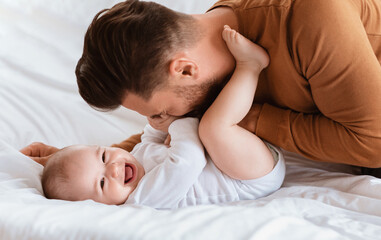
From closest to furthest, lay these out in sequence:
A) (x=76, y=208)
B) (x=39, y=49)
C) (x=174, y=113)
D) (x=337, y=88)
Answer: (x=76, y=208) < (x=337, y=88) < (x=174, y=113) < (x=39, y=49)

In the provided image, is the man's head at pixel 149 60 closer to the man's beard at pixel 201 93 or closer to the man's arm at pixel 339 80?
the man's beard at pixel 201 93

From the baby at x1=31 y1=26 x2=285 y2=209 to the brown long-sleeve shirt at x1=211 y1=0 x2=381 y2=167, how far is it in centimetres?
6

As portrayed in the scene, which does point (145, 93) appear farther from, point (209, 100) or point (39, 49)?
point (39, 49)

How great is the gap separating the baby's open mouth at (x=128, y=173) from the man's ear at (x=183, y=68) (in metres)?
0.29

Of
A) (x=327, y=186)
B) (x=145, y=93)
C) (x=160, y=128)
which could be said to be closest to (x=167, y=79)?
(x=145, y=93)

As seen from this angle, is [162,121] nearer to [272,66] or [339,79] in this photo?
[272,66]

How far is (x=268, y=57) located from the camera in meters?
1.04

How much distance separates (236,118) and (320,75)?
223 millimetres

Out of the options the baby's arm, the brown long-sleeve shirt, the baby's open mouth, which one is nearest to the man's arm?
the brown long-sleeve shirt

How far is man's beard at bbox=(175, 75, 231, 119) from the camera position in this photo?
41.7 inches

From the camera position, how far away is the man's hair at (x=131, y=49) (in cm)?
97

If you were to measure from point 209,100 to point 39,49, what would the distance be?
1.05 meters

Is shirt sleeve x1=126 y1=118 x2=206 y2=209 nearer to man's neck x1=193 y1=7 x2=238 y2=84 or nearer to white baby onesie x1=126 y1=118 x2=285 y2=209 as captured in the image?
white baby onesie x1=126 y1=118 x2=285 y2=209

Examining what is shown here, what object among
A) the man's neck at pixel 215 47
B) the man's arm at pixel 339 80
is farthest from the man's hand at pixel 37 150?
the man's arm at pixel 339 80
